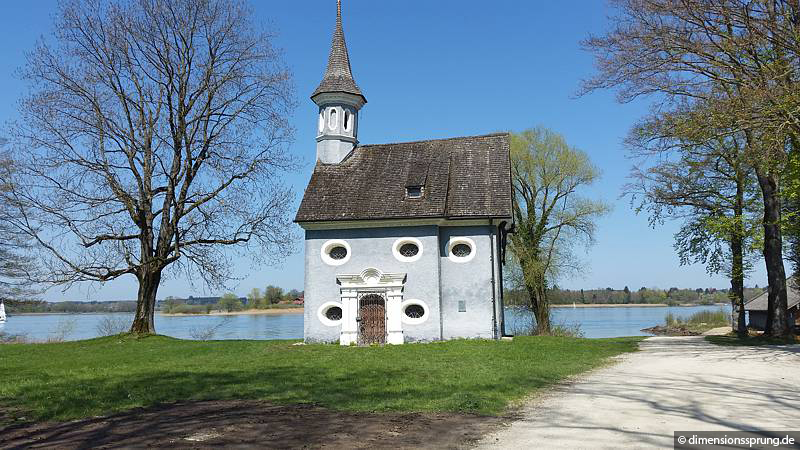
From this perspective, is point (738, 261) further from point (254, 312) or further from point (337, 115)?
point (254, 312)

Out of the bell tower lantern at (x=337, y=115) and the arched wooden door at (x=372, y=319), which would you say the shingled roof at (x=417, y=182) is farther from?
the arched wooden door at (x=372, y=319)

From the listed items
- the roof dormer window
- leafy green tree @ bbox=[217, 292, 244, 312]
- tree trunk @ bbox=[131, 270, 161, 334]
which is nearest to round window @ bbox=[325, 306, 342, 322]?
the roof dormer window

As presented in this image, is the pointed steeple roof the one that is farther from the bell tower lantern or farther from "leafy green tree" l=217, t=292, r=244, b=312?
"leafy green tree" l=217, t=292, r=244, b=312

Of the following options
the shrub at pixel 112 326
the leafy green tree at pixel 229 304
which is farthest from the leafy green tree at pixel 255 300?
the shrub at pixel 112 326

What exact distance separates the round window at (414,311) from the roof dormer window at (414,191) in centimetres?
450

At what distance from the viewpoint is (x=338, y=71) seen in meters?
26.9

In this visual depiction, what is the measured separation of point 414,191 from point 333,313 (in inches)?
234

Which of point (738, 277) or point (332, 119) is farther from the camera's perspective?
point (332, 119)

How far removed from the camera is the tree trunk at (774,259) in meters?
21.5

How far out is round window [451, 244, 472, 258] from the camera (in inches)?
904

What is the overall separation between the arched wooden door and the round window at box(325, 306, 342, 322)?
0.92 metres

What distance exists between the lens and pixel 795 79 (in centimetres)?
1408

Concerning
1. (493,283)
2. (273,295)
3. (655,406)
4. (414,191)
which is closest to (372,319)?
(493,283)

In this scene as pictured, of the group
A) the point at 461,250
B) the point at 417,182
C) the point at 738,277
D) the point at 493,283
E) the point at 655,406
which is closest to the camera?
the point at 655,406
